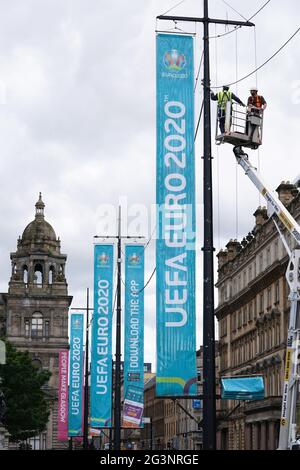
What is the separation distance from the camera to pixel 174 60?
23328mm

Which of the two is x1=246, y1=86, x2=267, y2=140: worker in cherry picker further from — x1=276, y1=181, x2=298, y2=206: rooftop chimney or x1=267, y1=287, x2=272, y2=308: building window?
x1=267, y1=287, x2=272, y2=308: building window

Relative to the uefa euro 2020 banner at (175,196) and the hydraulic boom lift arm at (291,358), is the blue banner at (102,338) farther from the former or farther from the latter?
the hydraulic boom lift arm at (291,358)

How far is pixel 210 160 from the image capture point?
1972cm

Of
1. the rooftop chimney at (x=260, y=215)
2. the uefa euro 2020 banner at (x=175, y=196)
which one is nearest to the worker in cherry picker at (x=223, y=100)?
the uefa euro 2020 banner at (x=175, y=196)

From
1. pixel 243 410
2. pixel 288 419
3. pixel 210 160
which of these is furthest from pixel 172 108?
pixel 243 410

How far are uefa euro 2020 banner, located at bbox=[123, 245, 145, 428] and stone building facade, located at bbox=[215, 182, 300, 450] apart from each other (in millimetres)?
16937

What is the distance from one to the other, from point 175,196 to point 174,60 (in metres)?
3.30

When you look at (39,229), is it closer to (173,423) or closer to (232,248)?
(173,423)

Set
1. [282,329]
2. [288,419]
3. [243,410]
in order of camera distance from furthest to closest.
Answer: [243,410] < [282,329] < [288,419]

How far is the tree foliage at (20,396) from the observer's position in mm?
76188

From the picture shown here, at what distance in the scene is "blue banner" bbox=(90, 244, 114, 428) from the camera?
47.5m

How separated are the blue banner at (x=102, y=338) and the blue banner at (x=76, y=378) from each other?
17842mm
